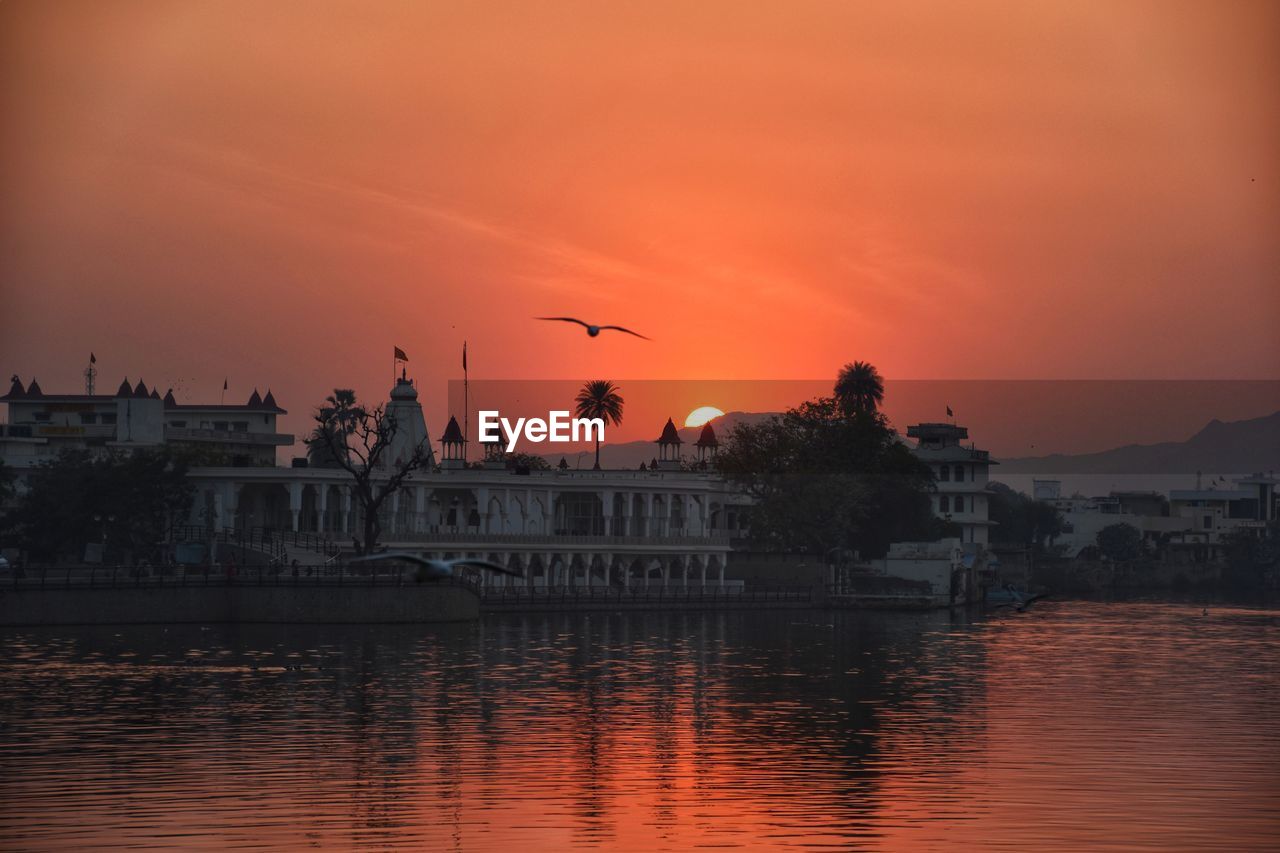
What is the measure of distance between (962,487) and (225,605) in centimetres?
10610

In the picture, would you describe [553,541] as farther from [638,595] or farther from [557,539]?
[638,595]

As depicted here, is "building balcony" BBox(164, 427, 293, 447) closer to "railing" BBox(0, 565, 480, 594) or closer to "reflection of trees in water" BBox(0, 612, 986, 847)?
"railing" BBox(0, 565, 480, 594)

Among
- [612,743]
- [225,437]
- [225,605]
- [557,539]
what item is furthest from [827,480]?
[612,743]

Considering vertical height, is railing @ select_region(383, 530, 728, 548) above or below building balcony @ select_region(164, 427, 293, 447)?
below

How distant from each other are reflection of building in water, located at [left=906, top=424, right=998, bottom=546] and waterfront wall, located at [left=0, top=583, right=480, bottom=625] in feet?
315

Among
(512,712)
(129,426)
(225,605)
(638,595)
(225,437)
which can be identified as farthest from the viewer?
(225,437)

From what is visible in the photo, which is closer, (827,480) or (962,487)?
(827,480)

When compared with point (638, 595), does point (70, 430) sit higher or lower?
higher

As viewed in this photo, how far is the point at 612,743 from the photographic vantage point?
56.2 metres

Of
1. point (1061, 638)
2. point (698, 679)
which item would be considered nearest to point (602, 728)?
point (698, 679)

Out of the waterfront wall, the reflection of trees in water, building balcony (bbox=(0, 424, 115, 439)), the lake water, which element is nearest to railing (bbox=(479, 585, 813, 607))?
the reflection of trees in water

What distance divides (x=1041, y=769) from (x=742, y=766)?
788 centimetres

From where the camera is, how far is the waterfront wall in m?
92.3

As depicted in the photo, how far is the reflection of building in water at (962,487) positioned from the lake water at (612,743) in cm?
9029
